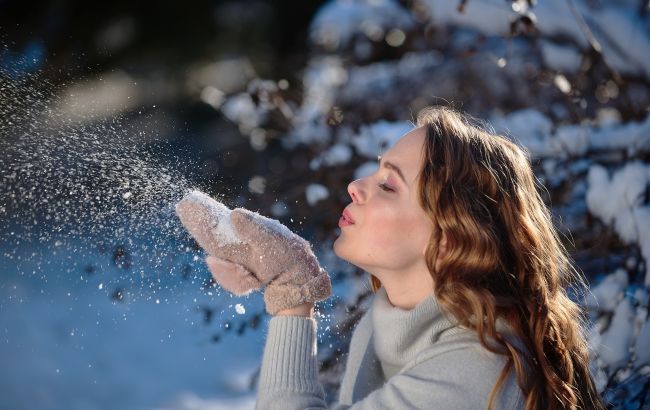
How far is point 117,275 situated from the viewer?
2.31 m

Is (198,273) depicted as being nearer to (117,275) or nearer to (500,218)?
(117,275)

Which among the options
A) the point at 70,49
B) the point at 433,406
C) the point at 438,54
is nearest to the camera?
the point at 433,406

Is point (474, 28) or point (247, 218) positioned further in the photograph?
point (474, 28)

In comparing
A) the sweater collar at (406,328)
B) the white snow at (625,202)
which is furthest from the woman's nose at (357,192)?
the white snow at (625,202)

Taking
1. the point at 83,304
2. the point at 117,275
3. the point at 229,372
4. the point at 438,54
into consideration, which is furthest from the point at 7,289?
the point at 438,54

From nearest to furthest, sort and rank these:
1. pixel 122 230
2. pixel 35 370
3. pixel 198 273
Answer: pixel 122 230, pixel 198 273, pixel 35 370

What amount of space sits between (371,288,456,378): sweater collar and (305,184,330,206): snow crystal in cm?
123

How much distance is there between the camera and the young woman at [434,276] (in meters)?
1.43

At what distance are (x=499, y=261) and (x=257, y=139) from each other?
1660 mm

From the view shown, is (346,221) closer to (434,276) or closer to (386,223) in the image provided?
(386,223)

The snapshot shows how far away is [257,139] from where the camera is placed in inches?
119

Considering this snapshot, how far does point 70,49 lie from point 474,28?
155 centimetres

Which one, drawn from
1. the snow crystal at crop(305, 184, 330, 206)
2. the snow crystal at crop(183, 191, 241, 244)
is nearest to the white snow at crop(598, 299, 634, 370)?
the snow crystal at crop(305, 184, 330, 206)

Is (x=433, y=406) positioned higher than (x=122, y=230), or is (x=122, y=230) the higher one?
(x=433, y=406)
